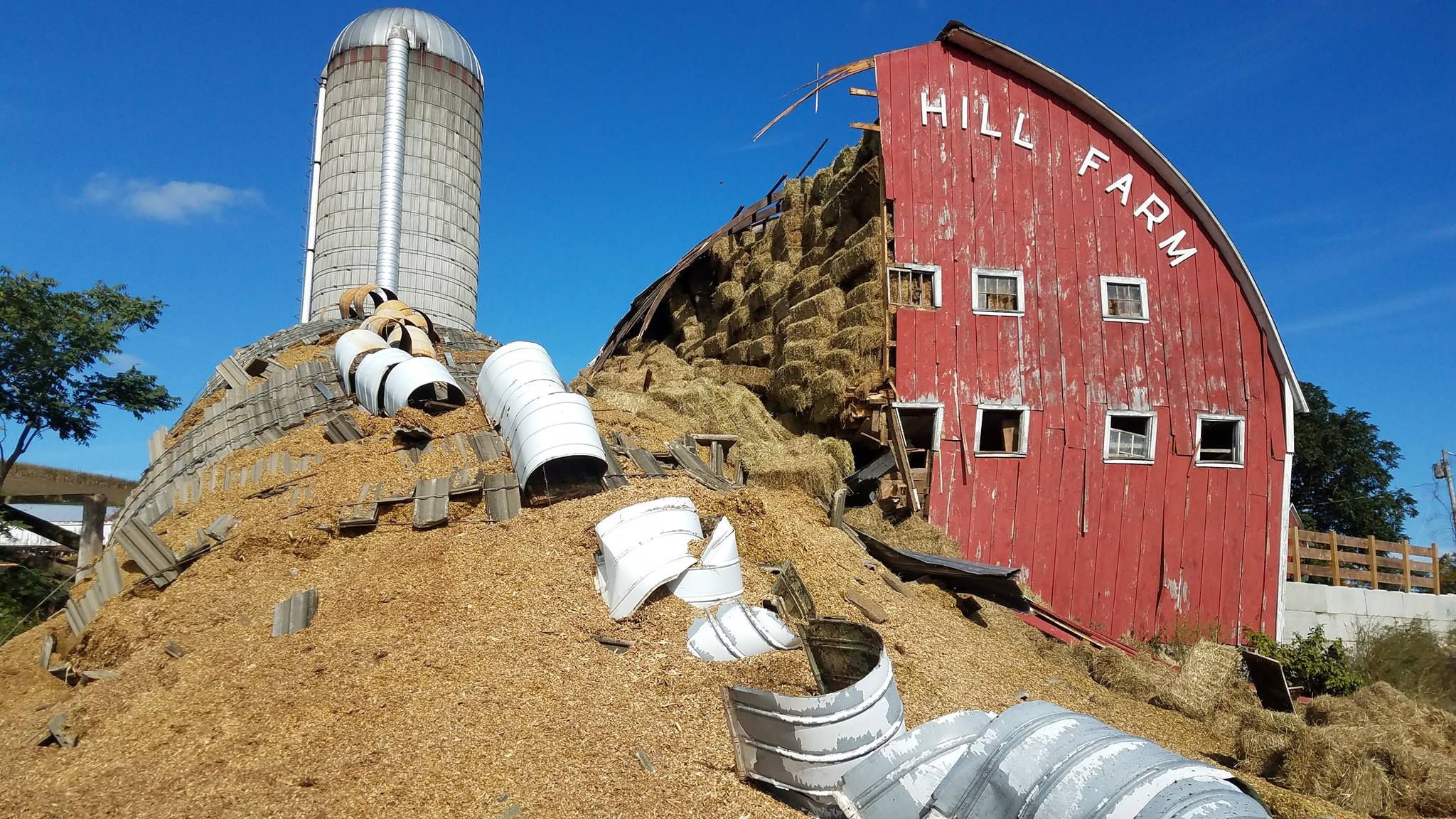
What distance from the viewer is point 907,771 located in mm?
5895

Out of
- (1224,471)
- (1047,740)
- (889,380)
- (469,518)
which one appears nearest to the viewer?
(1047,740)

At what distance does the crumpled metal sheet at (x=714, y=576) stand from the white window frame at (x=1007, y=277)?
8024 mm

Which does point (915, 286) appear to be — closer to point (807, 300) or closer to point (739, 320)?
point (807, 300)

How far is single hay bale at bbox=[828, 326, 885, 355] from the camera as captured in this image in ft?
47.9

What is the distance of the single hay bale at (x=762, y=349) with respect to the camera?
57.1 ft

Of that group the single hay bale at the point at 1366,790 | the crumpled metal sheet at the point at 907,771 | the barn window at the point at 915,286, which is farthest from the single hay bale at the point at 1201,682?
the barn window at the point at 915,286

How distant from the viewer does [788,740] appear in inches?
249

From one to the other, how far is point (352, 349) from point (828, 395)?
8.50 metres

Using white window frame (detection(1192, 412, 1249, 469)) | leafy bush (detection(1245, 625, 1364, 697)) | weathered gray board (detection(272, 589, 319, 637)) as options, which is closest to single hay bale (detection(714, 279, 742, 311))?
white window frame (detection(1192, 412, 1249, 469))

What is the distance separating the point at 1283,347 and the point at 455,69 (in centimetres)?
2089

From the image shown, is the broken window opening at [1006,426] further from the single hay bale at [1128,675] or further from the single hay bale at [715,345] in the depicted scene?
the single hay bale at [715,345]

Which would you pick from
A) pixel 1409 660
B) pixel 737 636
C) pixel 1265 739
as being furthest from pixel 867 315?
pixel 1409 660

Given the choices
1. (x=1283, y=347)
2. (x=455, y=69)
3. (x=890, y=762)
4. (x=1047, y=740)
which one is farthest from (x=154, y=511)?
(x=1283, y=347)

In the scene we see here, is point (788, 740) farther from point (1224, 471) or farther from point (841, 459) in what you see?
point (1224, 471)
